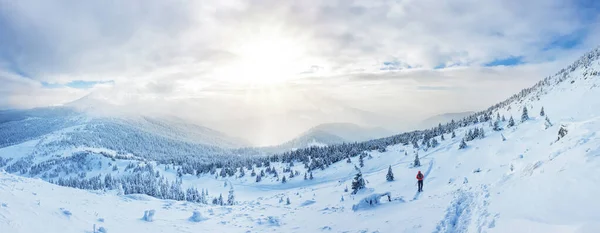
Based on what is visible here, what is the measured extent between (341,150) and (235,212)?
A: 73850 millimetres

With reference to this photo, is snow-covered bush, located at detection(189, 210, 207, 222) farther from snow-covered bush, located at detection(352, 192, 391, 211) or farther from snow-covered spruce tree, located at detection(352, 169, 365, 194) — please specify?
snow-covered spruce tree, located at detection(352, 169, 365, 194)

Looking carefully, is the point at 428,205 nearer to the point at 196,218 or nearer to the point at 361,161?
the point at 196,218

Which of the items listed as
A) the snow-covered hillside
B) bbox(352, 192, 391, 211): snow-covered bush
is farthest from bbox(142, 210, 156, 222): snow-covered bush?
bbox(352, 192, 391, 211): snow-covered bush

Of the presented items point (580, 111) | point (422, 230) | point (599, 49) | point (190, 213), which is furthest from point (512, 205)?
point (599, 49)

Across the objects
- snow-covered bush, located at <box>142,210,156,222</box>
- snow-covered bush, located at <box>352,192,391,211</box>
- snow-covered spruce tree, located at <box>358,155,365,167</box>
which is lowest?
snow-covered spruce tree, located at <box>358,155,365,167</box>

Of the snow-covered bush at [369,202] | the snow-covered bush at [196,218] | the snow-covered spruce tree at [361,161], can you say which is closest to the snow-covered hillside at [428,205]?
the snow-covered bush at [369,202]

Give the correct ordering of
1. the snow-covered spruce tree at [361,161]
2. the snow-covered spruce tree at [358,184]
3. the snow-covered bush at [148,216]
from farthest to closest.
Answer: the snow-covered spruce tree at [361,161] < the snow-covered spruce tree at [358,184] < the snow-covered bush at [148,216]

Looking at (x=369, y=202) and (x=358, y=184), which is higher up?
(x=358, y=184)

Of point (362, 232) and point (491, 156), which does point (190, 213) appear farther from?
point (491, 156)

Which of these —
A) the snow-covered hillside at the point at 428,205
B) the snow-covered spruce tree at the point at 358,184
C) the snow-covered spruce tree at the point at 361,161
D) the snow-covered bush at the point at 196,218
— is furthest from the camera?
the snow-covered spruce tree at the point at 361,161

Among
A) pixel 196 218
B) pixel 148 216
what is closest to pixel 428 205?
pixel 196 218

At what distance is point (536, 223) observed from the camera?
40.6ft

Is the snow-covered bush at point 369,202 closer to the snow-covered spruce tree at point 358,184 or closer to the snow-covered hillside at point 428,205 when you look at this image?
the snow-covered hillside at point 428,205

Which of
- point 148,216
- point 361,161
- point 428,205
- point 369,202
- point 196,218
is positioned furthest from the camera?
point 361,161
